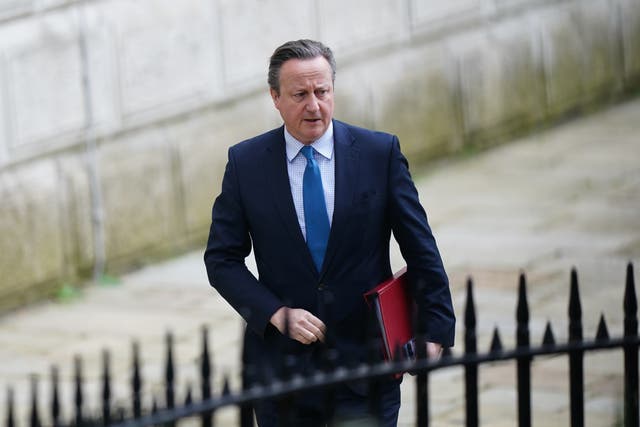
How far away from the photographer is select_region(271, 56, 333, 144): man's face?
4918 millimetres

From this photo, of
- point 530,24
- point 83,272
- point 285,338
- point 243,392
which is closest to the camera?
point 243,392

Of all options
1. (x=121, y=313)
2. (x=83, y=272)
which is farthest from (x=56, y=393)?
(x=83, y=272)

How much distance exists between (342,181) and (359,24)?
7169 millimetres

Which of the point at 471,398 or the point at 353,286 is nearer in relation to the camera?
the point at 471,398

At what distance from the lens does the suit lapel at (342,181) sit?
16.4 feet

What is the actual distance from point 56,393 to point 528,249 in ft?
23.5

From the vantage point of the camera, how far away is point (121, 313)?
30.7ft

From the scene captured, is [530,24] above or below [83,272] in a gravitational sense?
above

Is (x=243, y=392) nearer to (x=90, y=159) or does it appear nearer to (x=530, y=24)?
(x=90, y=159)

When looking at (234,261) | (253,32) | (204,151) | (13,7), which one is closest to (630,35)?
(253,32)

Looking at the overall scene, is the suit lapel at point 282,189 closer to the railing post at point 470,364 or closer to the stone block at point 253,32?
the railing post at point 470,364

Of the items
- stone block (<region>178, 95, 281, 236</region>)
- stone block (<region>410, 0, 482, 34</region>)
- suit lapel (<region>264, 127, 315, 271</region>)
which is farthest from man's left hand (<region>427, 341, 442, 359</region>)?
stone block (<region>410, 0, 482, 34</region>)

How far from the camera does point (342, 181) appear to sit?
5047 mm

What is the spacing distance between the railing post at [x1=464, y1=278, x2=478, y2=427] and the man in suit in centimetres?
70
